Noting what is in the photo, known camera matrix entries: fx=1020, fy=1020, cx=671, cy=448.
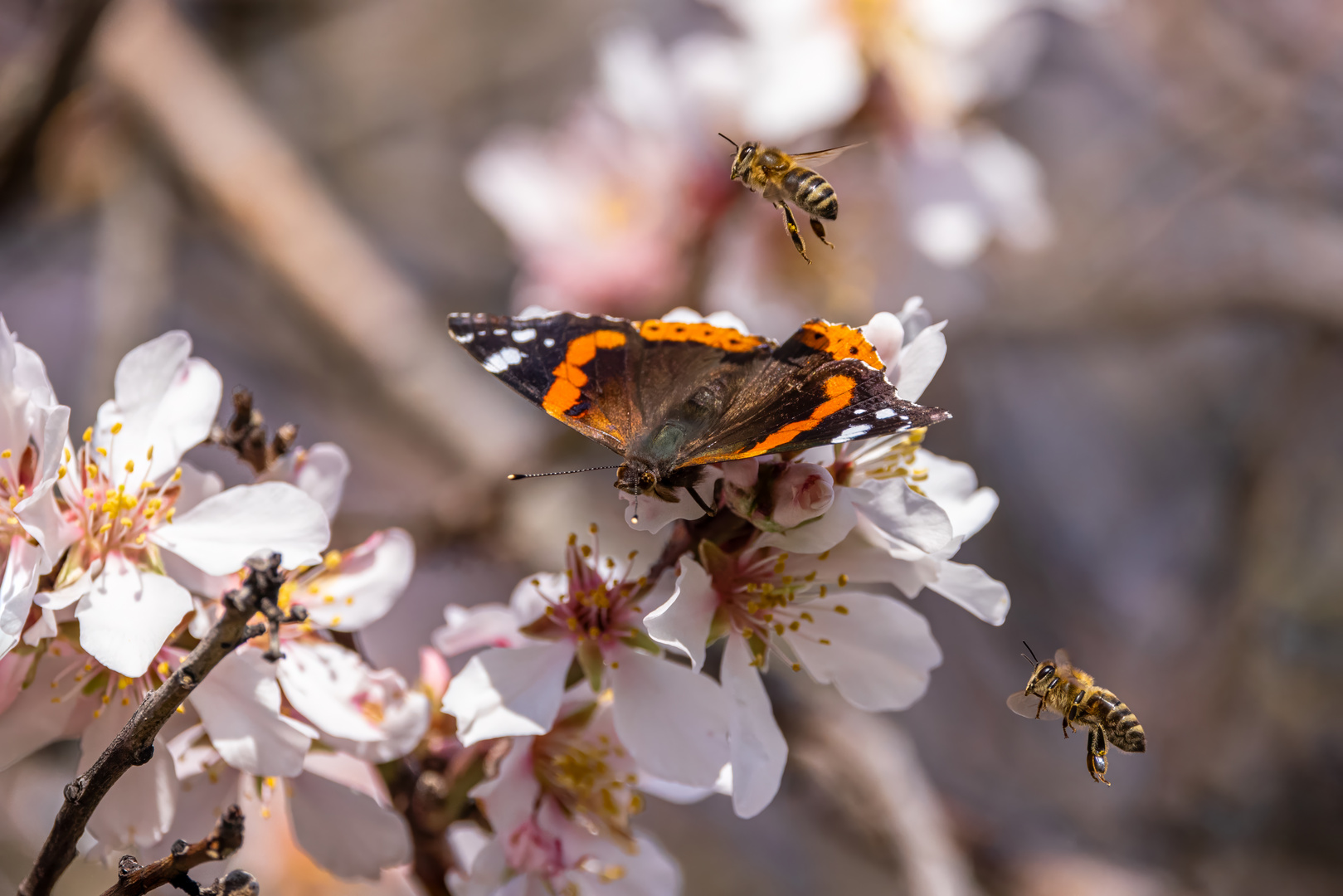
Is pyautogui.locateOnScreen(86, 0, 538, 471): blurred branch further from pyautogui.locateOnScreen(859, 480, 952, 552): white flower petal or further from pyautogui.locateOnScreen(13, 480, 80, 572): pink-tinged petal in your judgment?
pyautogui.locateOnScreen(859, 480, 952, 552): white flower petal

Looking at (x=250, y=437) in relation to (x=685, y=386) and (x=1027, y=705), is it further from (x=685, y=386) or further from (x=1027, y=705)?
(x=1027, y=705)

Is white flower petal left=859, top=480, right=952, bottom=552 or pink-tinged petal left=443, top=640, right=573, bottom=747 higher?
white flower petal left=859, top=480, right=952, bottom=552

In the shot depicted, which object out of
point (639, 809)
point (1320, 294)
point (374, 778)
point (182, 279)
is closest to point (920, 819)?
point (639, 809)

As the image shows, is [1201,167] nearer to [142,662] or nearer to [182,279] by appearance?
[142,662]

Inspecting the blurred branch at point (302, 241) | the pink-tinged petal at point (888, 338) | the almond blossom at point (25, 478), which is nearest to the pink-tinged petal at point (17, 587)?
the almond blossom at point (25, 478)

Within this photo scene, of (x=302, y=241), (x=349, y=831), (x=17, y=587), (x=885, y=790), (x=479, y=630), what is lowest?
(x=885, y=790)

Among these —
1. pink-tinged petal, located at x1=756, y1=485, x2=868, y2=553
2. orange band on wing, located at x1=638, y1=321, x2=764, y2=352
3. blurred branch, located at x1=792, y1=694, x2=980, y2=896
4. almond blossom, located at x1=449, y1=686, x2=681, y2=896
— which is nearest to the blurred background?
blurred branch, located at x1=792, y1=694, x2=980, y2=896

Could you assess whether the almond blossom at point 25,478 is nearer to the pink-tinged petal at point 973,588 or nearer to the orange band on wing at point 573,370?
the orange band on wing at point 573,370

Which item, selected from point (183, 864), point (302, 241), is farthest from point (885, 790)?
point (302, 241)
